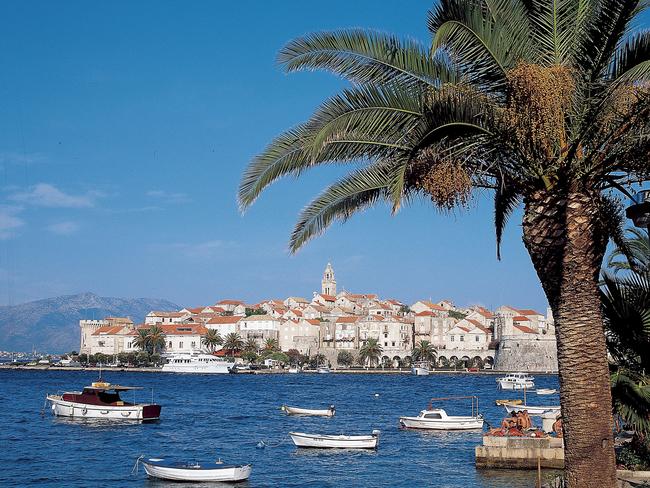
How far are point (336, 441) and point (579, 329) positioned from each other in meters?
28.3

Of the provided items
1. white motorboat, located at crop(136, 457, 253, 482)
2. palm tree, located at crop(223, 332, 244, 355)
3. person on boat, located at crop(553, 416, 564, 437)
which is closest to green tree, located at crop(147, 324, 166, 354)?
palm tree, located at crop(223, 332, 244, 355)

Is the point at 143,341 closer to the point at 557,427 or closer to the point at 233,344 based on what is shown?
the point at 233,344

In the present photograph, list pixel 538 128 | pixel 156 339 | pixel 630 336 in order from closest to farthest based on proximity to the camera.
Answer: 1. pixel 538 128
2. pixel 630 336
3. pixel 156 339

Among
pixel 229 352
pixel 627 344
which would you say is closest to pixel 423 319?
pixel 229 352

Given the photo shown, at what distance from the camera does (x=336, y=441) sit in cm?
3544

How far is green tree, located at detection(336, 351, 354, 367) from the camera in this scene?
5876 inches

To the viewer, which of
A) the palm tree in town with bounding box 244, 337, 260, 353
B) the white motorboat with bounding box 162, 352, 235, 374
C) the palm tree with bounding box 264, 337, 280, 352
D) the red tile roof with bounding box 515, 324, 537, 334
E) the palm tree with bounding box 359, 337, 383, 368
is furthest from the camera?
the palm tree with bounding box 264, 337, 280, 352

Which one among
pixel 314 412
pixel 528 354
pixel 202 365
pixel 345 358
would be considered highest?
pixel 528 354

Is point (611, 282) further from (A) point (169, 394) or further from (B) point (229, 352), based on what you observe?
(B) point (229, 352)

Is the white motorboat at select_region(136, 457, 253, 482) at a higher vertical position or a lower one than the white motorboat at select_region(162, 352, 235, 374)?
lower

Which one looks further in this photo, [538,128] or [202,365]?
[202,365]

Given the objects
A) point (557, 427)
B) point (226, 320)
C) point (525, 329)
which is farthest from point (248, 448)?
point (226, 320)

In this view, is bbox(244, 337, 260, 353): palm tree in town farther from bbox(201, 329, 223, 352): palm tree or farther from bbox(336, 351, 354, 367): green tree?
bbox(336, 351, 354, 367): green tree

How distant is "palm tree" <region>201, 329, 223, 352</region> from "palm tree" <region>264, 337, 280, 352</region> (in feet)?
32.0
